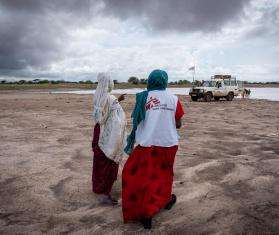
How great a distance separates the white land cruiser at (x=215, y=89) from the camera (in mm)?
29547

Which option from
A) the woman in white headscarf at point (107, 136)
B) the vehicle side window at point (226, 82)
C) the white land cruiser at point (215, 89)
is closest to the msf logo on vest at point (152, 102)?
the woman in white headscarf at point (107, 136)

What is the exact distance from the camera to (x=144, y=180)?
4082 mm

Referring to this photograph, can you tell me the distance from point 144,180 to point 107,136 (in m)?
1.01

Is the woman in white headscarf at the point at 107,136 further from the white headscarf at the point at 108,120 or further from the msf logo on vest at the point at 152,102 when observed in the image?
the msf logo on vest at the point at 152,102

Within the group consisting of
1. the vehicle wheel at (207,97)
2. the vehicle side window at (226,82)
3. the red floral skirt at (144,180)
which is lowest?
the vehicle wheel at (207,97)

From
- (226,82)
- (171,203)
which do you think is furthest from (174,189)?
(226,82)

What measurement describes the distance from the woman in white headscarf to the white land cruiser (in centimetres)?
2516

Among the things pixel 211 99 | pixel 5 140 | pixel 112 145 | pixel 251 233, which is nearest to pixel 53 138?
pixel 5 140

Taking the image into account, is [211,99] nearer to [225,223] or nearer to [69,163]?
[69,163]

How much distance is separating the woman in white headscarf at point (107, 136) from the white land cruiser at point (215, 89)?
82.5ft

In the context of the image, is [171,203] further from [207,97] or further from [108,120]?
[207,97]

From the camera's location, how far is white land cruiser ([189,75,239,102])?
29547 mm

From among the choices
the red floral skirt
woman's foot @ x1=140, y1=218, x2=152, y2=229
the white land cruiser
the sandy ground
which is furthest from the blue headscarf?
the white land cruiser

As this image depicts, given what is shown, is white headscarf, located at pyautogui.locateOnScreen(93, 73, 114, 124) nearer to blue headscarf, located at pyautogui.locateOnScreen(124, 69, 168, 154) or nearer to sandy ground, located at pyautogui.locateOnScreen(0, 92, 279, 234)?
blue headscarf, located at pyautogui.locateOnScreen(124, 69, 168, 154)
